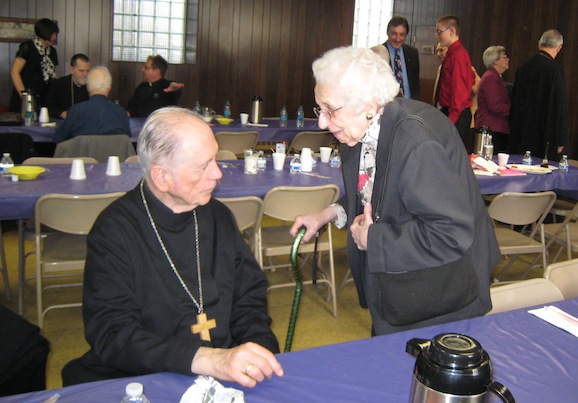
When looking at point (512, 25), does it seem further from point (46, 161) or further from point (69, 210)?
point (69, 210)

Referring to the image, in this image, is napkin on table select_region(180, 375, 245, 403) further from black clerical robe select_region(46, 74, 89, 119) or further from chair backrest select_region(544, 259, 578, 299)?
black clerical robe select_region(46, 74, 89, 119)

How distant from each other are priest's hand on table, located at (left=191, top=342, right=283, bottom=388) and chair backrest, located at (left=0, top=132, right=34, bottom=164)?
4045 mm

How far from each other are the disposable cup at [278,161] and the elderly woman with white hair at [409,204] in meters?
2.26

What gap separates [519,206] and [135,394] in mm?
3387

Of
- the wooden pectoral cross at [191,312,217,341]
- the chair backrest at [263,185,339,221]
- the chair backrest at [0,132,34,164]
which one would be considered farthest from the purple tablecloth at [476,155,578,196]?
the chair backrest at [0,132,34,164]

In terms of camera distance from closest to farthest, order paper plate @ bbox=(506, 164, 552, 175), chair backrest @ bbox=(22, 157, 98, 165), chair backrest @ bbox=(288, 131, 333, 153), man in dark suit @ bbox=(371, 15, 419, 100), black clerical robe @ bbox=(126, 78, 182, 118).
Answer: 1. chair backrest @ bbox=(22, 157, 98, 165)
2. paper plate @ bbox=(506, 164, 552, 175)
3. chair backrest @ bbox=(288, 131, 333, 153)
4. man in dark suit @ bbox=(371, 15, 419, 100)
5. black clerical robe @ bbox=(126, 78, 182, 118)

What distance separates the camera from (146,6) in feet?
30.3

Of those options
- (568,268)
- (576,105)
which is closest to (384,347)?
(568,268)

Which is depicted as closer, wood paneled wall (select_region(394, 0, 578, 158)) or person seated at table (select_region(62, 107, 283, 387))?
person seated at table (select_region(62, 107, 283, 387))

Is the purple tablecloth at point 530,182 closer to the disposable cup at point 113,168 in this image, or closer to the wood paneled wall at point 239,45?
the disposable cup at point 113,168

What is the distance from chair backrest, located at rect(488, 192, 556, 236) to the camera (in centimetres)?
411

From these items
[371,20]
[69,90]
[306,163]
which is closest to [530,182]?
[306,163]

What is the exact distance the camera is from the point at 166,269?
1.91 m

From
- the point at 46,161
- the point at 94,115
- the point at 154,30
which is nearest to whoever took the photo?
the point at 46,161
